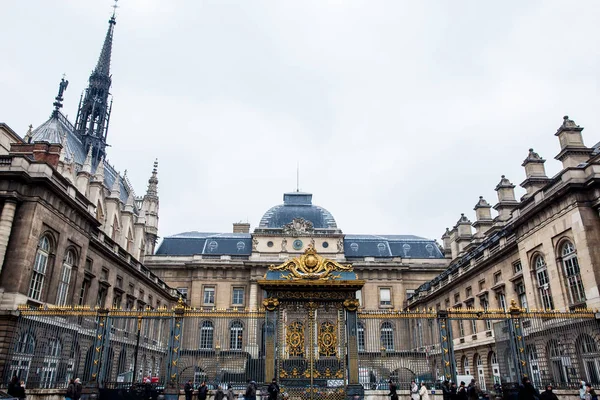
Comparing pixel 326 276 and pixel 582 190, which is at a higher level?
pixel 582 190

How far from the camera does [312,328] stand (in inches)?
560

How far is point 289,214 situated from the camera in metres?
49.3

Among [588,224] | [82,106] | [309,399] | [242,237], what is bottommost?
[309,399]

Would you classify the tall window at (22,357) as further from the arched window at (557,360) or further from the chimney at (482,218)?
the chimney at (482,218)

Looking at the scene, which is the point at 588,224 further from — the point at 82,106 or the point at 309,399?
the point at 82,106

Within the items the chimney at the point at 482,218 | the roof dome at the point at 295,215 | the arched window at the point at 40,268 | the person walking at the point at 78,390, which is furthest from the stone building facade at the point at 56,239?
the chimney at the point at 482,218

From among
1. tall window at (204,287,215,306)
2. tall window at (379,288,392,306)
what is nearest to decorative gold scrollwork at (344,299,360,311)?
tall window at (379,288,392,306)

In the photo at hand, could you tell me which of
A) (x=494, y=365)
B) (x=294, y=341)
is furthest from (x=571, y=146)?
(x=294, y=341)

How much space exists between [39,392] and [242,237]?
36259 millimetres

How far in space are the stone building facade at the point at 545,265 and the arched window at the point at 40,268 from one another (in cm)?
1855

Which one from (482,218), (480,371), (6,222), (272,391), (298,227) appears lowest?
(272,391)

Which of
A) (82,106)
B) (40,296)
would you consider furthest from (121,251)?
(82,106)

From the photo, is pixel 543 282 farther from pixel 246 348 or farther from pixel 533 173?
pixel 246 348

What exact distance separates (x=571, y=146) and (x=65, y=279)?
25298mm
